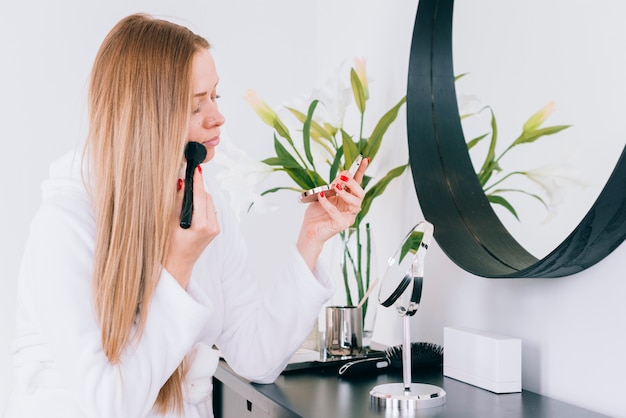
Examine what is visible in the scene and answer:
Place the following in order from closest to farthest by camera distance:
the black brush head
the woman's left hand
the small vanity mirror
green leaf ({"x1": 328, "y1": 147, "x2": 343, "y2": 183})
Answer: the small vanity mirror
the woman's left hand
the black brush head
green leaf ({"x1": 328, "y1": 147, "x2": 343, "y2": 183})

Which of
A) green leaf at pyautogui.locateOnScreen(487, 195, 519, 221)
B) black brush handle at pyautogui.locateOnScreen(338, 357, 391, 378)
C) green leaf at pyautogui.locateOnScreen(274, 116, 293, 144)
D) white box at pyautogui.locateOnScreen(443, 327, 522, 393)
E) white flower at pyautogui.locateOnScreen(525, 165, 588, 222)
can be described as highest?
green leaf at pyautogui.locateOnScreen(274, 116, 293, 144)

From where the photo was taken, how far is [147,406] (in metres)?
0.96

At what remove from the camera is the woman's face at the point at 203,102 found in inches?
41.7

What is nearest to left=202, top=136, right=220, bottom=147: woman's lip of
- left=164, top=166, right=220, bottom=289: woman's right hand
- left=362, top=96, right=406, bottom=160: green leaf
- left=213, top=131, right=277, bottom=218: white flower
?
left=164, top=166, right=220, bottom=289: woman's right hand

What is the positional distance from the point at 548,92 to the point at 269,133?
951 millimetres

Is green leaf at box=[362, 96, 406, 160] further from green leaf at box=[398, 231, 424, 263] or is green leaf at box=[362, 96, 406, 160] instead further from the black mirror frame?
green leaf at box=[398, 231, 424, 263]

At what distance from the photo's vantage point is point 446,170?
1.37m

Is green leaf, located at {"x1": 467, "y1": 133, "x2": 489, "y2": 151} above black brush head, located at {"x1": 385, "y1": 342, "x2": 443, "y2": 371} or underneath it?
above

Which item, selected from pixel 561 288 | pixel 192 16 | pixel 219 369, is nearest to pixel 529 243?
pixel 561 288

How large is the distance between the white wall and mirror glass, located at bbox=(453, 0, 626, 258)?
0.6 inches

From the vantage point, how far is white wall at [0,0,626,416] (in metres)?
1.06

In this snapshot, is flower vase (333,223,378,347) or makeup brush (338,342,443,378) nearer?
makeup brush (338,342,443,378)

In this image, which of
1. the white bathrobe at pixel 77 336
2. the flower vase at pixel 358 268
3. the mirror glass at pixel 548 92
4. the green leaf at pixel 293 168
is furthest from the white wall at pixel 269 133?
the white bathrobe at pixel 77 336

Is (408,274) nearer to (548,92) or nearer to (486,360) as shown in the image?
(486,360)
